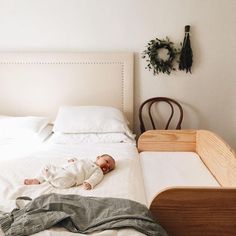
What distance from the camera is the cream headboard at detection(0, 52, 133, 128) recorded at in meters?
2.61

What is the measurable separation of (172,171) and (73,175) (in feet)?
2.27

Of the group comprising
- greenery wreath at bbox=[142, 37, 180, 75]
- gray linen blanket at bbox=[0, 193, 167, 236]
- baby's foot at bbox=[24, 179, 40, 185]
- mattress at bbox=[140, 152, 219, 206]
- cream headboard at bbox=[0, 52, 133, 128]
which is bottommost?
mattress at bbox=[140, 152, 219, 206]

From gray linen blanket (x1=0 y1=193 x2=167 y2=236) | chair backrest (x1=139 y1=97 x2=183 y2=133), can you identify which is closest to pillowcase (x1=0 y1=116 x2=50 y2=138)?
chair backrest (x1=139 y1=97 x2=183 y2=133)

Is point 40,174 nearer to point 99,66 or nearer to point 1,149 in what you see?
point 1,149

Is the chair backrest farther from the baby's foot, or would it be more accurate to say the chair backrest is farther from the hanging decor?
the baby's foot

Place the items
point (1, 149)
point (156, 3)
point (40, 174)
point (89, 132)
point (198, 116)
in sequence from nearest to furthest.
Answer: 1. point (40, 174)
2. point (1, 149)
3. point (89, 132)
4. point (156, 3)
5. point (198, 116)

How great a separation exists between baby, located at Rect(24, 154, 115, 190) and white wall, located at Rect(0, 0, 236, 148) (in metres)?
1.29

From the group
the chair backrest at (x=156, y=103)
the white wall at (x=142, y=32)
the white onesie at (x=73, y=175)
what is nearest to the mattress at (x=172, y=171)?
the white onesie at (x=73, y=175)

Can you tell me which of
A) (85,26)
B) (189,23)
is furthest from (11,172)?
(189,23)

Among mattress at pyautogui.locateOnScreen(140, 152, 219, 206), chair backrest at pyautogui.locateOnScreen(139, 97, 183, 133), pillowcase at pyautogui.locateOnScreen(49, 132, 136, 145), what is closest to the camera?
mattress at pyautogui.locateOnScreen(140, 152, 219, 206)

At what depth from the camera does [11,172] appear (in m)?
1.65

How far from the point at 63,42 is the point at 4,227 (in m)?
1.98

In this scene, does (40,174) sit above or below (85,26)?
below

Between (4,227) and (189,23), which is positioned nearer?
(4,227)
